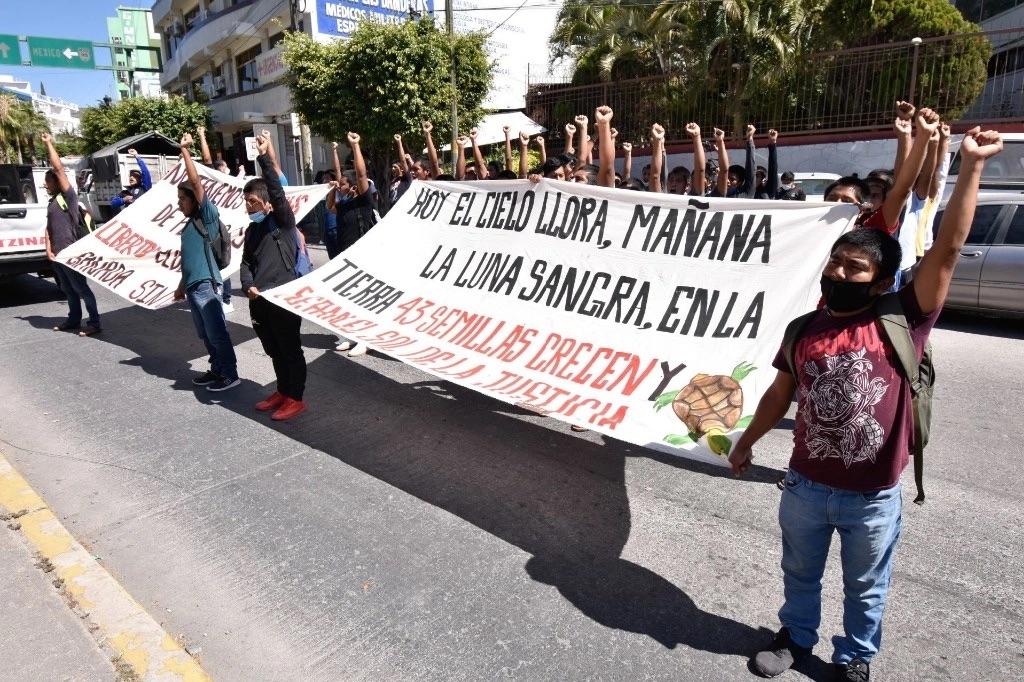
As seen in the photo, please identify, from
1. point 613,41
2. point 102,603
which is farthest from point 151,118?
point 102,603

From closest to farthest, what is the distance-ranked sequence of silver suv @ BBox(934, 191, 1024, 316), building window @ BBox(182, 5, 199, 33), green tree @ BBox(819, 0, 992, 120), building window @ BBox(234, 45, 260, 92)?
silver suv @ BBox(934, 191, 1024, 316) → green tree @ BBox(819, 0, 992, 120) → building window @ BBox(234, 45, 260, 92) → building window @ BBox(182, 5, 199, 33)

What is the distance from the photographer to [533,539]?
142 inches

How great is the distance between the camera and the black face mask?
2311 millimetres

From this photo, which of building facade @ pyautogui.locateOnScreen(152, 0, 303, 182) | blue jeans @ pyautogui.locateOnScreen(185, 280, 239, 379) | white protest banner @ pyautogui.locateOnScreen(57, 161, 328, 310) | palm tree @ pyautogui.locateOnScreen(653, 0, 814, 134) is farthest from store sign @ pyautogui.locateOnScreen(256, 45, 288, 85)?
blue jeans @ pyautogui.locateOnScreen(185, 280, 239, 379)

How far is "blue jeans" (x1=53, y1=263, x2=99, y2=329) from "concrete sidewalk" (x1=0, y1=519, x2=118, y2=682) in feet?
17.2

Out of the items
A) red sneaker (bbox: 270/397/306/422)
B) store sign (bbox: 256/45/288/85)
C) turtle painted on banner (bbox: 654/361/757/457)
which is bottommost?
red sneaker (bbox: 270/397/306/422)

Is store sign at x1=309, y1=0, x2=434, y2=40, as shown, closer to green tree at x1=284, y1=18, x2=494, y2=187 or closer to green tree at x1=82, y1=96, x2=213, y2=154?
green tree at x1=284, y1=18, x2=494, y2=187

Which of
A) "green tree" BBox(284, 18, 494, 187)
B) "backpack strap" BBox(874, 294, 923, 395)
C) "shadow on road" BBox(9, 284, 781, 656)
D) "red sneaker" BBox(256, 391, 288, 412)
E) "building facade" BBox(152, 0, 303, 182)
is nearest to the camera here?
"backpack strap" BBox(874, 294, 923, 395)

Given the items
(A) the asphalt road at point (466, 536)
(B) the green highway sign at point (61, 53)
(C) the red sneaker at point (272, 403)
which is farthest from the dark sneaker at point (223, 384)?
(B) the green highway sign at point (61, 53)

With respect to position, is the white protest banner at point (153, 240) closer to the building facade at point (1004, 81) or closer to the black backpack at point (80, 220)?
the black backpack at point (80, 220)

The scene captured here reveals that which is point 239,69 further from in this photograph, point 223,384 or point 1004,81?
point 223,384

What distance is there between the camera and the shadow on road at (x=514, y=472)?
10.0 feet

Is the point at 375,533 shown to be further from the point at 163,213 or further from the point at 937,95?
the point at 937,95

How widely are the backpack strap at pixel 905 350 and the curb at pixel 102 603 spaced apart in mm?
2747
